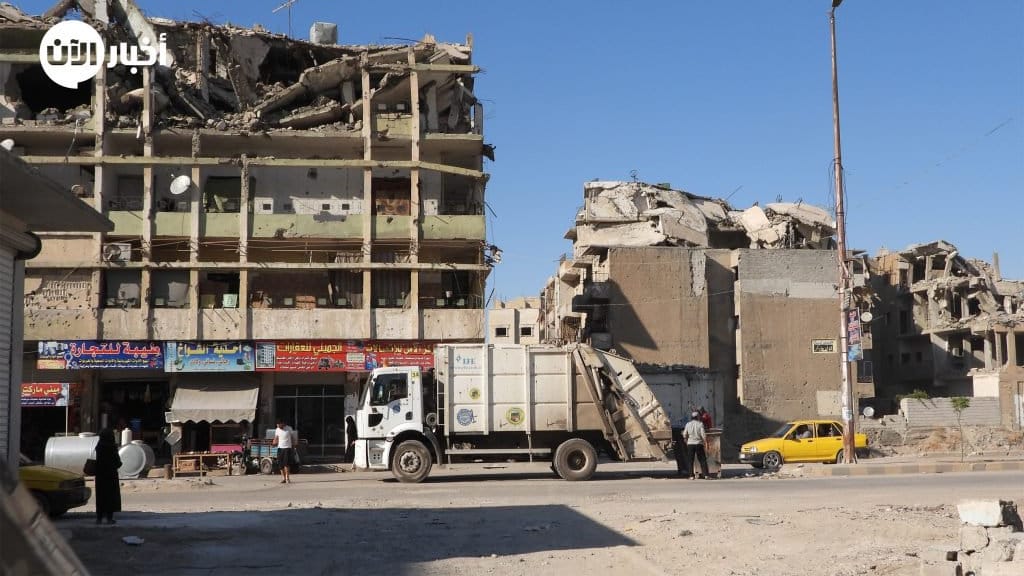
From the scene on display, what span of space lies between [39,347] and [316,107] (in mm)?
13043

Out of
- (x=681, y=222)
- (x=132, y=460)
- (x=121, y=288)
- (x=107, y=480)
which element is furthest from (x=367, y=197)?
(x=107, y=480)

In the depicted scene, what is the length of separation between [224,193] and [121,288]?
502 cm

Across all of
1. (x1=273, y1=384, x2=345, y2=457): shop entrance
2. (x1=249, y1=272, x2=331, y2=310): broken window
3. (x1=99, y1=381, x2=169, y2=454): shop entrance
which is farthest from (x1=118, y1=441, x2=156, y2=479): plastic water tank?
(x1=249, y1=272, x2=331, y2=310): broken window

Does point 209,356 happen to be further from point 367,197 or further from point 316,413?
point 367,197

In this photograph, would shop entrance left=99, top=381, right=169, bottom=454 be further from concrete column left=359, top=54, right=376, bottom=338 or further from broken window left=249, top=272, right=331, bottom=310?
concrete column left=359, top=54, right=376, bottom=338

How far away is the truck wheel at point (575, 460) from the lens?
22.0 meters

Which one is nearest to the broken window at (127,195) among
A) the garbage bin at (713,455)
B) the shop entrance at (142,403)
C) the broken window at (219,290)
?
the broken window at (219,290)

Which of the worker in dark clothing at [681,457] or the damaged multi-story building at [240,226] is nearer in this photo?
the worker in dark clothing at [681,457]

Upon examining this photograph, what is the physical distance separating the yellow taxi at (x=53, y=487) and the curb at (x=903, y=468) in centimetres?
1643

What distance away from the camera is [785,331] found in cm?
4103

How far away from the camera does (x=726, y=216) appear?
49094 millimetres

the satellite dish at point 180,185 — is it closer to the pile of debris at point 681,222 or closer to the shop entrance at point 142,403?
the shop entrance at point 142,403

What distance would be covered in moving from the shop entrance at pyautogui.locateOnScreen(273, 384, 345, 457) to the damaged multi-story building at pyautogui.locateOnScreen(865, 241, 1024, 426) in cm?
2794

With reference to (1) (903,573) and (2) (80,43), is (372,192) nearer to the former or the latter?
(2) (80,43)
